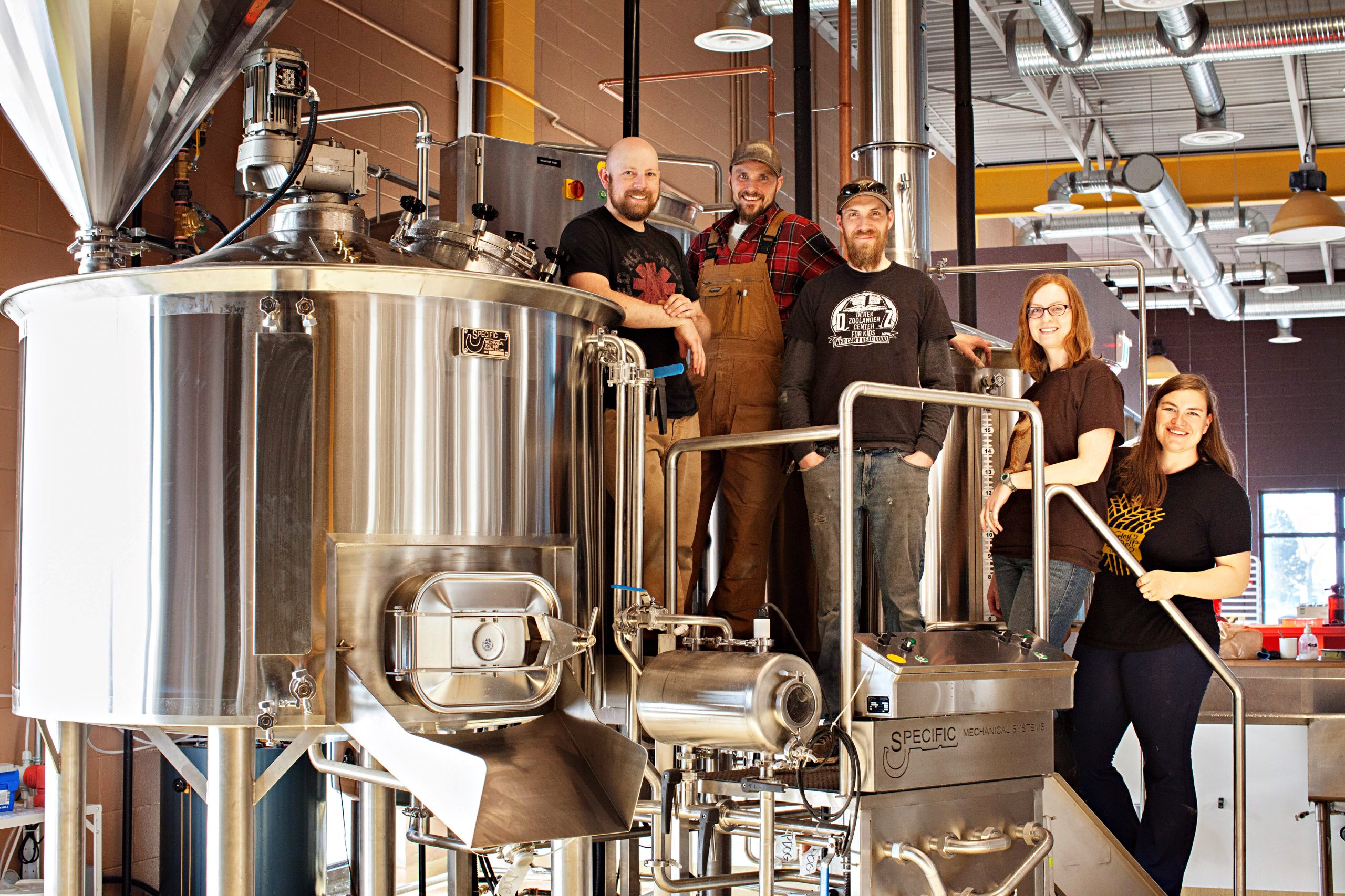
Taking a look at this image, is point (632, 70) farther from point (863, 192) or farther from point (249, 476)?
point (249, 476)

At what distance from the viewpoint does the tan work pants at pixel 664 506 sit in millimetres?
3756

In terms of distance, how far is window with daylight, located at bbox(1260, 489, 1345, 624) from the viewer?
17.9 m

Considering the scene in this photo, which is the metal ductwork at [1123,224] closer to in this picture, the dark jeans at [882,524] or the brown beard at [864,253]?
the brown beard at [864,253]

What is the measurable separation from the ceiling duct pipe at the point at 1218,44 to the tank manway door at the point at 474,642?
7.44 metres

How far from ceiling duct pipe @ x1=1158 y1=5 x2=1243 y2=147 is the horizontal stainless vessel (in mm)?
6929

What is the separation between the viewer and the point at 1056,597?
4055mm

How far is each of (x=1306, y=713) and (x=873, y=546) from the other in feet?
9.50

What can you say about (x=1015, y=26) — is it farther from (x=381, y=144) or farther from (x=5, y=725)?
(x=5, y=725)

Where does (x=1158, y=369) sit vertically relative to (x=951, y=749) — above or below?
above

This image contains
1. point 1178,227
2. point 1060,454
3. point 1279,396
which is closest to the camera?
point 1060,454

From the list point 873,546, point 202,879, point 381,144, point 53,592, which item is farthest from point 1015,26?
point 53,592

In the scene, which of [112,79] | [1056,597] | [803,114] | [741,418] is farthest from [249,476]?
[803,114]

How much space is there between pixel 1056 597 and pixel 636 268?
5.30 ft

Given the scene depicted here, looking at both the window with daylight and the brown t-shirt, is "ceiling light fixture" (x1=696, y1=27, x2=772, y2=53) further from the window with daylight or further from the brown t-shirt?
the window with daylight
